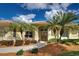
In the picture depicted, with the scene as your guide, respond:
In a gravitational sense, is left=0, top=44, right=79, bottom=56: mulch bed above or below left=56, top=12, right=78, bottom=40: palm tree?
below

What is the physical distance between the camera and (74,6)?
10.5ft

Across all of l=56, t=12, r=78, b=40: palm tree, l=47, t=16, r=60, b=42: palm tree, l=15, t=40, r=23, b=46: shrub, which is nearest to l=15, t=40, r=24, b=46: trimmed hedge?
l=15, t=40, r=23, b=46: shrub

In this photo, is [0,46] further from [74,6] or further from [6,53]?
[74,6]

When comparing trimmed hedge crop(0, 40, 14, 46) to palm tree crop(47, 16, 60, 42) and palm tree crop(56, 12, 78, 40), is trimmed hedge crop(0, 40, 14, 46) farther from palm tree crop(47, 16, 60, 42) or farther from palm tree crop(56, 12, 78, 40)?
palm tree crop(56, 12, 78, 40)

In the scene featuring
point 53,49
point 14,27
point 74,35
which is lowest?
point 53,49

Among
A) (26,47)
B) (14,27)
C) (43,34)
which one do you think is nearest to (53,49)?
(43,34)

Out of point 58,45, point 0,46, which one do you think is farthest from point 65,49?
point 0,46

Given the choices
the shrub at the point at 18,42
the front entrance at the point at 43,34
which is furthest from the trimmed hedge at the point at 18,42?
the front entrance at the point at 43,34

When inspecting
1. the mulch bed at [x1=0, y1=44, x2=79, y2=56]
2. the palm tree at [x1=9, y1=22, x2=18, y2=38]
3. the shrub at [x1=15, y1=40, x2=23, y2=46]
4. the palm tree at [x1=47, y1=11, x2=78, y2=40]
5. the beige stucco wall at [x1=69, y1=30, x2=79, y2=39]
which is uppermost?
the palm tree at [x1=47, y1=11, x2=78, y2=40]

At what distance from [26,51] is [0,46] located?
313 mm

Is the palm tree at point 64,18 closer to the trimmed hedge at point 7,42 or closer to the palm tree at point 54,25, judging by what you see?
the palm tree at point 54,25

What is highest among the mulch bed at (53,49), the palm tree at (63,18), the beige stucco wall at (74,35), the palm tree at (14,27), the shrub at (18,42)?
the palm tree at (63,18)

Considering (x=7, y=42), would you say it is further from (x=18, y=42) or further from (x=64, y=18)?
(x=64, y=18)

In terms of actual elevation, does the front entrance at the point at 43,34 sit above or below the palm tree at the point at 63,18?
below
